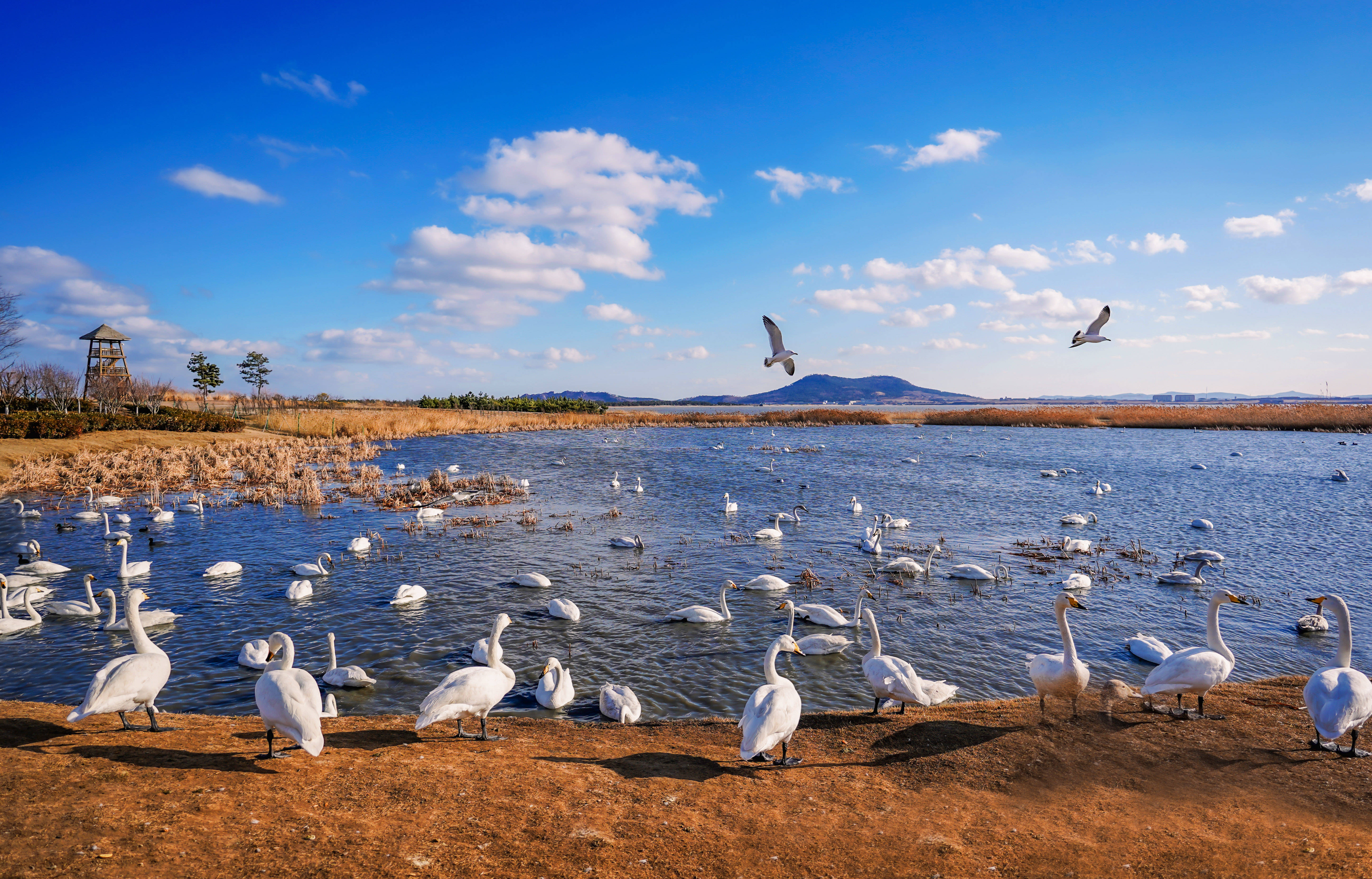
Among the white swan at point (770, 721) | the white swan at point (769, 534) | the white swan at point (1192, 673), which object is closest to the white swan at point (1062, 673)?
the white swan at point (1192, 673)

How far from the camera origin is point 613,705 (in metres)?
8.66

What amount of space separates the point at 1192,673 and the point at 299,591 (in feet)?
51.6

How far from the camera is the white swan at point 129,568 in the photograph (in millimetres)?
14414

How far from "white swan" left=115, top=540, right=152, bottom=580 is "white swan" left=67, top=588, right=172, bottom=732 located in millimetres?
9479

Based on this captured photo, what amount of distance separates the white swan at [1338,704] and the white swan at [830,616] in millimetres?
6233

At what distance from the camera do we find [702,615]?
41.3 feet

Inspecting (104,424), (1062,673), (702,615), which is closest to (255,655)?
(702,615)

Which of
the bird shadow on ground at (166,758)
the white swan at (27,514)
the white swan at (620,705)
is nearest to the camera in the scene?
the bird shadow on ground at (166,758)

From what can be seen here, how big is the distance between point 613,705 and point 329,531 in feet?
51.1

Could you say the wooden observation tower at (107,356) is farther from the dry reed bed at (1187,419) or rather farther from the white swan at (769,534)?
the dry reed bed at (1187,419)

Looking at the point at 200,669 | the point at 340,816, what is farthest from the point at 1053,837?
the point at 200,669

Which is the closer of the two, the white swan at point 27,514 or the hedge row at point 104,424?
the white swan at point 27,514

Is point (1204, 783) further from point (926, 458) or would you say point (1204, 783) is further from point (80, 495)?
point (926, 458)

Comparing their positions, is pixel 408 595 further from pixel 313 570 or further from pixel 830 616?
pixel 830 616
